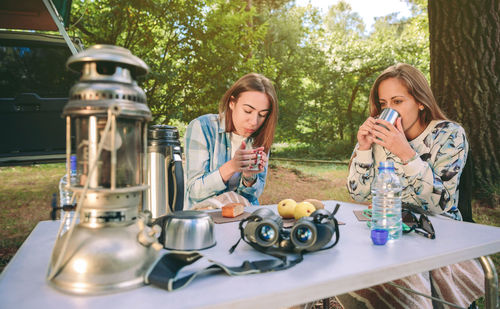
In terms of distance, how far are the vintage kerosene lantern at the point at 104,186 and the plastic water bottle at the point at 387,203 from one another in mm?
861

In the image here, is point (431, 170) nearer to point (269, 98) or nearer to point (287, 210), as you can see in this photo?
point (287, 210)

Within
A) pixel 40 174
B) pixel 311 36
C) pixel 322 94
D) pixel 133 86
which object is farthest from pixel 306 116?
pixel 133 86

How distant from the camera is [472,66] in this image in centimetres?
343

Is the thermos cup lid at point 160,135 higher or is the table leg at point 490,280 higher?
the thermos cup lid at point 160,135

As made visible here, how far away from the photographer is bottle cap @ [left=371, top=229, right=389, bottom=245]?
116cm

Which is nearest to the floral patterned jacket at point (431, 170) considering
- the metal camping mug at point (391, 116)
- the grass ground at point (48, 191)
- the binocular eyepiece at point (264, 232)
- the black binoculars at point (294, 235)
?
the metal camping mug at point (391, 116)

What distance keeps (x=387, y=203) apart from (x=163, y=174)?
954 millimetres

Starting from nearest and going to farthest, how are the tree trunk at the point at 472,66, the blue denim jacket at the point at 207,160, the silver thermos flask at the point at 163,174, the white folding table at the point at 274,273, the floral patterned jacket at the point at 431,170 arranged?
1. the white folding table at the point at 274,273
2. the silver thermos flask at the point at 163,174
3. the floral patterned jacket at the point at 431,170
4. the blue denim jacket at the point at 207,160
5. the tree trunk at the point at 472,66

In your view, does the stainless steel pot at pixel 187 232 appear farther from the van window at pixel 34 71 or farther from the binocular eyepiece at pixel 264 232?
the van window at pixel 34 71

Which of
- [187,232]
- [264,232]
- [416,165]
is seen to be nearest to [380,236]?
[264,232]

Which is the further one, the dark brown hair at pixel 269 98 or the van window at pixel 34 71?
the van window at pixel 34 71

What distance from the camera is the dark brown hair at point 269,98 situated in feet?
7.95

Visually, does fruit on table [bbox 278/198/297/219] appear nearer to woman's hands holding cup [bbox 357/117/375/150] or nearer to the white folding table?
the white folding table

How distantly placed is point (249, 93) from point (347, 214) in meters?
1.10
